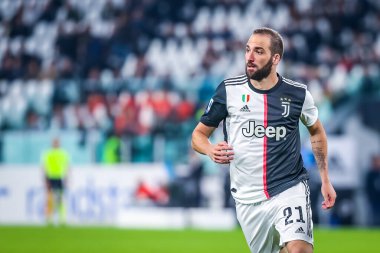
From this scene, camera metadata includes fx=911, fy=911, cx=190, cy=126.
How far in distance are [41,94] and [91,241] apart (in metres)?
8.29

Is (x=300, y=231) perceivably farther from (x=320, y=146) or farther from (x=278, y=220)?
(x=320, y=146)

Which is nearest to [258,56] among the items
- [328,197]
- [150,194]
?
[328,197]

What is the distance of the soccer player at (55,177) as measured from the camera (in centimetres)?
2089

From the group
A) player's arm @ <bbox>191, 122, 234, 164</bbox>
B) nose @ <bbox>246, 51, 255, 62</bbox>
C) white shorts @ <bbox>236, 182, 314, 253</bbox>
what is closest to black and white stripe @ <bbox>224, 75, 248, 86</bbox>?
nose @ <bbox>246, 51, 255, 62</bbox>

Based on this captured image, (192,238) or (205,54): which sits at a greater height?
(205,54)

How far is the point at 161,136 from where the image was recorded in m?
20.8

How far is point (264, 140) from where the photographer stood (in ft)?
21.8

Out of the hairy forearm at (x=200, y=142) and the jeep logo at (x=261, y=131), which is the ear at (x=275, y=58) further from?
the hairy forearm at (x=200, y=142)

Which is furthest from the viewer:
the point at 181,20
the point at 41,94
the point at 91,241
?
the point at 181,20

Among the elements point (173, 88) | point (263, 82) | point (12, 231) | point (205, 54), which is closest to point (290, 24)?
point (205, 54)

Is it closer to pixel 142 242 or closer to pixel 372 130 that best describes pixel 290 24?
pixel 372 130

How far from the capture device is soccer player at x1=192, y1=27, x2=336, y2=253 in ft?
21.6

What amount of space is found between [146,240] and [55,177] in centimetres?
542

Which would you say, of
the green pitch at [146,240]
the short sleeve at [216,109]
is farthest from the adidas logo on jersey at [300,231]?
the green pitch at [146,240]
